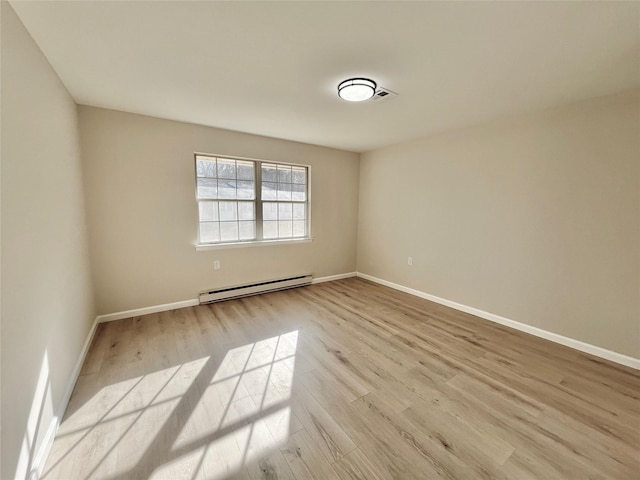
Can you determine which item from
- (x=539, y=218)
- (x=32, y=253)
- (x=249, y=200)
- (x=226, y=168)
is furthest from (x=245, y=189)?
(x=539, y=218)

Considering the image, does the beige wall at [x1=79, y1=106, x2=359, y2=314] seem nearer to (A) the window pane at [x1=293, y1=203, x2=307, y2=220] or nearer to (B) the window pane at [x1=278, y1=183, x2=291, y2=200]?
(B) the window pane at [x1=278, y1=183, x2=291, y2=200]

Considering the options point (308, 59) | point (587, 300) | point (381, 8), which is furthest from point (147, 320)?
point (587, 300)

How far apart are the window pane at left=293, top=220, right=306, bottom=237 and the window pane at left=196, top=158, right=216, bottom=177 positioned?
1460mm

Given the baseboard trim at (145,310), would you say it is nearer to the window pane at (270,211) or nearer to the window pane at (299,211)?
the window pane at (270,211)

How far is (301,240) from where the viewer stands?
4312 millimetres

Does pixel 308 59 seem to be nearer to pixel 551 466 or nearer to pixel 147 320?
pixel 551 466

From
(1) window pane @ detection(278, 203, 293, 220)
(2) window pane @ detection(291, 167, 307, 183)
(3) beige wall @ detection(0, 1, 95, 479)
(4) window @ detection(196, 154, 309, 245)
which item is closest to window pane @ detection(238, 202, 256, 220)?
(4) window @ detection(196, 154, 309, 245)

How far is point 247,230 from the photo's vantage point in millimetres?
3873

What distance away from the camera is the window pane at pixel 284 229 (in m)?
4.18

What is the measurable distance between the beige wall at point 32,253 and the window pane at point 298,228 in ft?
9.00

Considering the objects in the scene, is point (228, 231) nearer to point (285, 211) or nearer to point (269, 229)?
point (269, 229)

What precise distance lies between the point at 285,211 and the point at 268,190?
44 centimetres

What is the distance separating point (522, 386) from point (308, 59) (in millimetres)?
2897

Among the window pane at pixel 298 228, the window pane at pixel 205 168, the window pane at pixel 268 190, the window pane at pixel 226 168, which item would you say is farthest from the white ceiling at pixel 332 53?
the window pane at pixel 298 228
